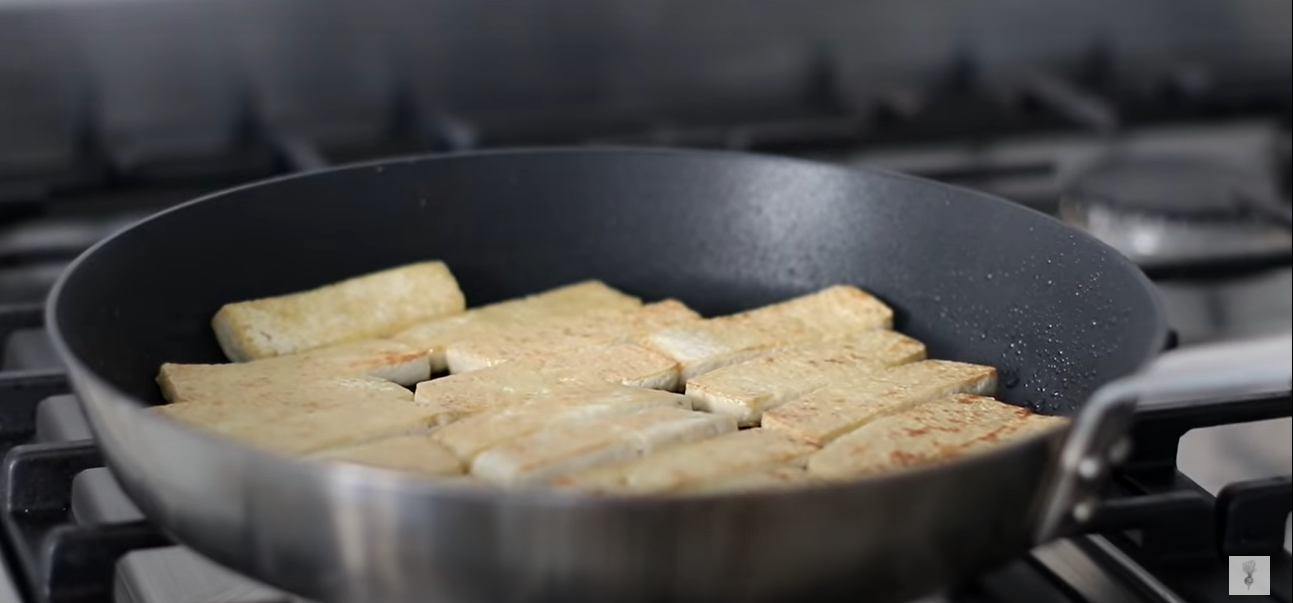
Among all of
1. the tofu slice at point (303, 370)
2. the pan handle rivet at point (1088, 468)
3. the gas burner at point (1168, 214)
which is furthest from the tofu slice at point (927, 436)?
the gas burner at point (1168, 214)

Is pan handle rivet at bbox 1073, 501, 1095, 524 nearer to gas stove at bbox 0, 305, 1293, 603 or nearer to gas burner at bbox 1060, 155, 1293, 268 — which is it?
gas stove at bbox 0, 305, 1293, 603

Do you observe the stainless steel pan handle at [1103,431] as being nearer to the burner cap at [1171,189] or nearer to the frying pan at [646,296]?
the frying pan at [646,296]

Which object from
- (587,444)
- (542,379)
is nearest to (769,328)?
(542,379)

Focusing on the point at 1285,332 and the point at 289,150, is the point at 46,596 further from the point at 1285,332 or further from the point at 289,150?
the point at 1285,332

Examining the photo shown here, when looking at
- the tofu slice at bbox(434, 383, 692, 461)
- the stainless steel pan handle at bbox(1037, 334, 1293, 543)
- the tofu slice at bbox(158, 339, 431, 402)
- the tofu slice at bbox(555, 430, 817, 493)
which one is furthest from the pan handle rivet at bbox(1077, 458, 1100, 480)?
the tofu slice at bbox(158, 339, 431, 402)

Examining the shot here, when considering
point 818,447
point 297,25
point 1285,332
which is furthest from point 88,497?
point 1285,332

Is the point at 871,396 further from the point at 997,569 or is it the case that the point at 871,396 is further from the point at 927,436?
the point at 997,569
